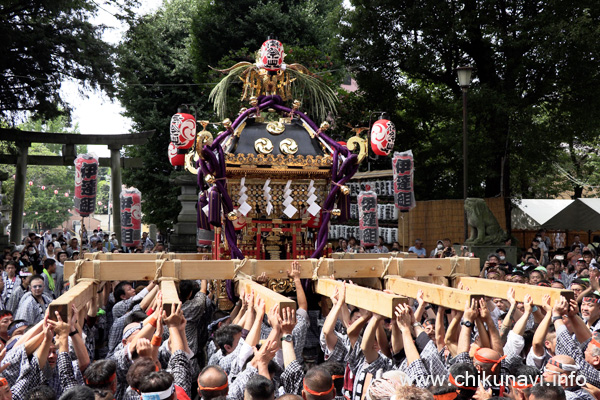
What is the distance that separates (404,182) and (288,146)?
7.87 m

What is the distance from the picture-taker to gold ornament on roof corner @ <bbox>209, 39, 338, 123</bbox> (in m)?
7.45

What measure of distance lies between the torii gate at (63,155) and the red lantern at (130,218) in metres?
2.77

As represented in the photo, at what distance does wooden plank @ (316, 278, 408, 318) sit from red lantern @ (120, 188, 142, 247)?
1234 centimetres

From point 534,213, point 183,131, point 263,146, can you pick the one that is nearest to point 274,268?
point 263,146

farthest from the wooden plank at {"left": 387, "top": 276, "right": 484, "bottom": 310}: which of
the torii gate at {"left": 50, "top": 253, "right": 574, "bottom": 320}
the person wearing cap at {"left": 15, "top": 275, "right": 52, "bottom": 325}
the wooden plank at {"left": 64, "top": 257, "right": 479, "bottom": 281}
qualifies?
the person wearing cap at {"left": 15, "top": 275, "right": 52, "bottom": 325}

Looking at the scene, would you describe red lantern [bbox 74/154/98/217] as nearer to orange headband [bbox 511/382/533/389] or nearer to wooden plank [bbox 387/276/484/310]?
wooden plank [bbox 387/276/484/310]

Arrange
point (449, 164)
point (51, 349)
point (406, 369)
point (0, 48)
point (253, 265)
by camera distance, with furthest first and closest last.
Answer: point (449, 164)
point (0, 48)
point (253, 265)
point (51, 349)
point (406, 369)

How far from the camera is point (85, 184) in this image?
14633mm

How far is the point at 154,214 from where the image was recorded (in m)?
24.7

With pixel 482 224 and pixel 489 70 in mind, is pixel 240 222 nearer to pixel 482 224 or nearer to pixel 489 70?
pixel 482 224

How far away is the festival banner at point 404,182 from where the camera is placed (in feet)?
46.5

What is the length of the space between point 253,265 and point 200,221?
2.55m

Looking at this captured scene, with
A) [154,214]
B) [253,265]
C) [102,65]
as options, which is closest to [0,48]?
[102,65]

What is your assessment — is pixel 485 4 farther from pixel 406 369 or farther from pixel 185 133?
pixel 406 369
